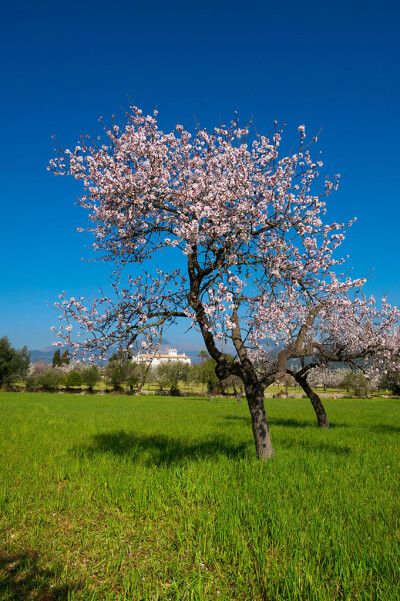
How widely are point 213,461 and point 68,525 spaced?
14.5 feet

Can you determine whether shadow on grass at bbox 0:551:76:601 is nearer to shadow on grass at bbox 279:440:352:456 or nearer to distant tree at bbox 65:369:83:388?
shadow on grass at bbox 279:440:352:456

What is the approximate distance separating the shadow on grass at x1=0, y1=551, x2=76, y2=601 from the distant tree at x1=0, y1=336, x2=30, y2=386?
187 feet

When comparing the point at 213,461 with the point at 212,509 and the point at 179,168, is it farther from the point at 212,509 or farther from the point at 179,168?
the point at 179,168

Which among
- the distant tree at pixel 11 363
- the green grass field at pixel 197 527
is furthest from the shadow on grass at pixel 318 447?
the distant tree at pixel 11 363

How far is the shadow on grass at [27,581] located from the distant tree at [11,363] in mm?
57117

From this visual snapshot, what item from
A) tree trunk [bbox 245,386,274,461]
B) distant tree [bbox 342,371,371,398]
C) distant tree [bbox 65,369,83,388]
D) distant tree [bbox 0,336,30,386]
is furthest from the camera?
distant tree [bbox 342,371,371,398]

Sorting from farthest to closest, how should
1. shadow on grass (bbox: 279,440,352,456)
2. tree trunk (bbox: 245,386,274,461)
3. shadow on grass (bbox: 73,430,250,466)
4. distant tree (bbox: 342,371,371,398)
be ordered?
distant tree (bbox: 342,371,371,398)
shadow on grass (bbox: 279,440,352,456)
shadow on grass (bbox: 73,430,250,466)
tree trunk (bbox: 245,386,274,461)

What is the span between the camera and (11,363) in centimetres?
5556

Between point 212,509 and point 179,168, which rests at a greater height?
point 179,168

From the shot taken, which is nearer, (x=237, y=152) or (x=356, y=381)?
(x=237, y=152)

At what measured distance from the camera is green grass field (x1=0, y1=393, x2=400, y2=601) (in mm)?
4301

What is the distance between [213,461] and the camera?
31.4ft

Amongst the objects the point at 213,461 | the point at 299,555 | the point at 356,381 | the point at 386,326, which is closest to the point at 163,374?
the point at 356,381

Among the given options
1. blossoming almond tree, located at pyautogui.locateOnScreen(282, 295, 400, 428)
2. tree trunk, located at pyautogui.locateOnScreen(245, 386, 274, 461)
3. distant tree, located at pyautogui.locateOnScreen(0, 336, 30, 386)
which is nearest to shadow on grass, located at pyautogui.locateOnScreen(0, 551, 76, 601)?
tree trunk, located at pyautogui.locateOnScreen(245, 386, 274, 461)
